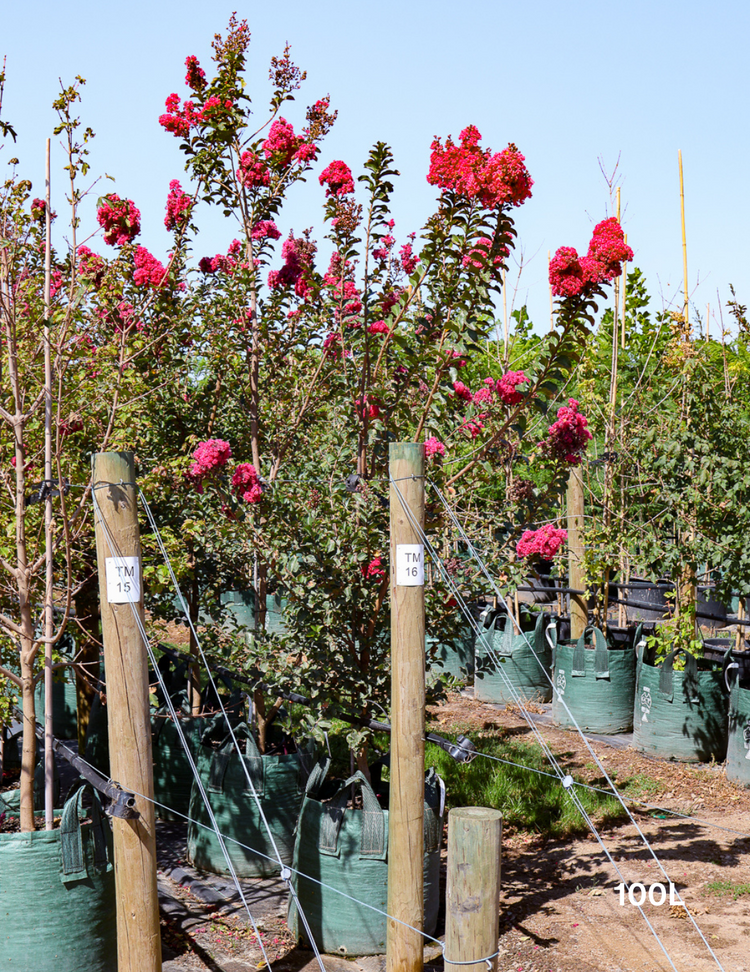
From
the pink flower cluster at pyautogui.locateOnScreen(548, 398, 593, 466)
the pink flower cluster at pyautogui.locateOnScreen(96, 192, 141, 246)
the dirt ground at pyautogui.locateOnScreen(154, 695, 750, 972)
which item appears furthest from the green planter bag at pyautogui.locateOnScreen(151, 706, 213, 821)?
the pink flower cluster at pyautogui.locateOnScreen(96, 192, 141, 246)

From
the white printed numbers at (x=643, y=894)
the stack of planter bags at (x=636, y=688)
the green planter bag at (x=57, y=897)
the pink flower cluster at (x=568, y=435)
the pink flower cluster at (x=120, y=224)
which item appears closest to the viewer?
the green planter bag at (x=57, y=897)

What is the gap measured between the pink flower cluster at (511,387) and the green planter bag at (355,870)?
181 cm

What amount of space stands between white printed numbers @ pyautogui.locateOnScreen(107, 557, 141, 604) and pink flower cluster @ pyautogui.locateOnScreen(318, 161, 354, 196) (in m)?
2.21

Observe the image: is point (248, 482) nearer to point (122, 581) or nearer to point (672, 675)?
point (122, 581)

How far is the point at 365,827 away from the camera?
4.12 metres

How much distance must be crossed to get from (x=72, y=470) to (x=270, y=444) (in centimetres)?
162

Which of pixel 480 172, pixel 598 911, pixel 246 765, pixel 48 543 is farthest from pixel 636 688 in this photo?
pixel 48 543

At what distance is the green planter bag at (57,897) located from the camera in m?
3.47

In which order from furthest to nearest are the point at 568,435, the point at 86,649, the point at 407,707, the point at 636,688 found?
1. the point at 636,688
2. the point at 86,649
3. the point at 568,435
4. the point at 407,707

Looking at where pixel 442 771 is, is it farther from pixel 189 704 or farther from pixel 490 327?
pixel 490 327

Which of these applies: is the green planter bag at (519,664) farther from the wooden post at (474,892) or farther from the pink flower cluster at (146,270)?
the wooden post at (474,892)

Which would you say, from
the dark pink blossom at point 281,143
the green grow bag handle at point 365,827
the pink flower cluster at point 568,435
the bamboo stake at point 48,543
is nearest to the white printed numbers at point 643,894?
the green grow bag handle at point 365,827

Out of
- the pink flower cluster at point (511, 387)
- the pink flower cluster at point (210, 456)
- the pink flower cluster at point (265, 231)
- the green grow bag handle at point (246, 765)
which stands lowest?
the green grow bag handle at point (246, 765)

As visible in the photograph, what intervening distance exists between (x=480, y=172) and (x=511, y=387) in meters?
0.97
